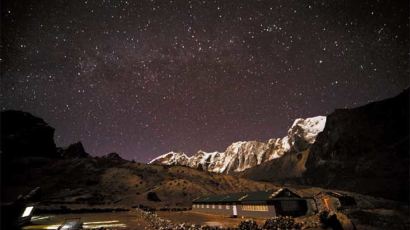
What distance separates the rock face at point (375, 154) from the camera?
129 meters

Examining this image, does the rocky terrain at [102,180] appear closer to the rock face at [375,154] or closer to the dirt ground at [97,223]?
the dirt ground at [97,223]

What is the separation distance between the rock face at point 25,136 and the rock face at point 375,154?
162 meters

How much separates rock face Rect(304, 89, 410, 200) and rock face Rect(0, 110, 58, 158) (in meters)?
162

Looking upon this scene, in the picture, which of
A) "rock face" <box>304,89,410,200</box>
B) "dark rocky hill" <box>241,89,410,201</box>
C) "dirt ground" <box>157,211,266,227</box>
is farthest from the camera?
"rock face" <box>304,89,410,200</box>

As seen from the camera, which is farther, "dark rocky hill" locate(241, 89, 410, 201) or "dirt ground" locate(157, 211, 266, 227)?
"dark rocky hill" locate(241, 89, 410, 201)

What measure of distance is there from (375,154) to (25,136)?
7367 inches

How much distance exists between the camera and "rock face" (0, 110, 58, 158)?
133 m

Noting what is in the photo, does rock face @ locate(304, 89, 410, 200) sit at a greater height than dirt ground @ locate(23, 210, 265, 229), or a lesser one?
greater

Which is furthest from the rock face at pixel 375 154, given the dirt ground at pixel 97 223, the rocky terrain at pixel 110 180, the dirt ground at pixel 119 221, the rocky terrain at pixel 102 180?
the dirt ground at pixel 97 223

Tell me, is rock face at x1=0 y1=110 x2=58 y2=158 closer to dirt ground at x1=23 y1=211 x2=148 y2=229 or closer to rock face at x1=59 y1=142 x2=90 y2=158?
rock face at x1=59 y1=142 x2=90 y2=158

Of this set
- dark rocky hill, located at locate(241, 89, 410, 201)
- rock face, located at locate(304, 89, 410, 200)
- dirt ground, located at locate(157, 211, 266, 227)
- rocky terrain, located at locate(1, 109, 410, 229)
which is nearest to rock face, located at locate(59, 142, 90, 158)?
rocky terrain, located at locate(1, 109, 410, 229)

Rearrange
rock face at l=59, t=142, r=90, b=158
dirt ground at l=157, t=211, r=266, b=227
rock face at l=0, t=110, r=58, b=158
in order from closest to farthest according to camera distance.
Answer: dirt ground at l=157, t=211, r=266, b=227 < rock face at l=0, t=110, r=58, b=158 < rock face at l=59, t=142, r=90, b=158

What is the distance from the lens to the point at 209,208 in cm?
6912

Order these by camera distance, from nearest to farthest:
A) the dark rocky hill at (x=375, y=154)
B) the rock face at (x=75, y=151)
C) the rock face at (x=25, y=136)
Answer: the dark rocky hill at (x=375, y=154), the rock face at (x=25, y=136), the rock face at (x=75, y=151)
